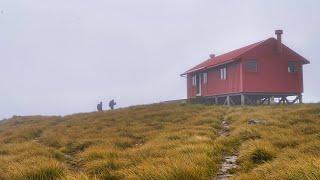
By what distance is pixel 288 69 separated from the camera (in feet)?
121

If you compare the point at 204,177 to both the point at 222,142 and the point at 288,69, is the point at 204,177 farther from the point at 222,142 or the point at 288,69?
the point at 288,69

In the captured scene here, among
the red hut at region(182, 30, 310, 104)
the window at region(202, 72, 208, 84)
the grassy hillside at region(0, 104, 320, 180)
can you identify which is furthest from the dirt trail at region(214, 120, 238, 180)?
the window at region(202, 72, 208, 84)

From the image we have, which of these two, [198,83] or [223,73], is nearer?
[223,73]

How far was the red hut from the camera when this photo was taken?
116 ft

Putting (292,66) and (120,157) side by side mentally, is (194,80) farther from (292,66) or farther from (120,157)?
(120,157)

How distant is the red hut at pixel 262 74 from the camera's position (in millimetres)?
35438

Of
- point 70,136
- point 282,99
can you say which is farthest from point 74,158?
point 282,99

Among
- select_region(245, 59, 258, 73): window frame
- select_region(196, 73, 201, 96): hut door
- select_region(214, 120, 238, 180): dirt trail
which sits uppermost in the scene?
select_region(245, 59, 258, 73): window frame

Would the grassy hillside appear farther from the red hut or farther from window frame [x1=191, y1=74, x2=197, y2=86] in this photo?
window frame [x1=191, y1=74, x2=197, y2=86]

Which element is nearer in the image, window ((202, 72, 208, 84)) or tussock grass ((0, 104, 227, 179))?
tussock grass ((0, 104, 227, 179))

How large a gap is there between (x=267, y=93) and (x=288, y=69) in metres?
2.93

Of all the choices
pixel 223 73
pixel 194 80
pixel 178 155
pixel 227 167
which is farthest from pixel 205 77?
pixel 227 167

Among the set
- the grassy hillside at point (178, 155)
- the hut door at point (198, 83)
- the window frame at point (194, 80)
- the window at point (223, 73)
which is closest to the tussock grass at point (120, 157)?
the grassy hillside at point (178, 155)

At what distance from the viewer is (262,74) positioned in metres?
35.8
